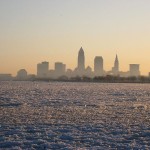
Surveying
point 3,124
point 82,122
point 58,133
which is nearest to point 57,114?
point 82,122

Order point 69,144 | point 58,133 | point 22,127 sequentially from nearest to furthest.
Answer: point 69,144 < point 58,133 < point 22,127

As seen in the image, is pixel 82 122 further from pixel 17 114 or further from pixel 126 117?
pixel 17 114

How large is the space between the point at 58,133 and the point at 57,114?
8809 millimetres

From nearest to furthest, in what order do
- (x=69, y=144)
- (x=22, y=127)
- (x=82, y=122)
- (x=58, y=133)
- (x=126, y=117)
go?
(x=69, y=144), (x=58, y=133), (x=22, y=127), (x=82, y=122), (x=126, y=117)

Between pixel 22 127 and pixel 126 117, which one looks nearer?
pixel 22 127

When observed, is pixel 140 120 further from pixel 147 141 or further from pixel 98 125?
pixel 147 141

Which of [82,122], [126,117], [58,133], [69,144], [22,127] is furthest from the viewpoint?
[126,117]

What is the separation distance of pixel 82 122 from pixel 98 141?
645cm

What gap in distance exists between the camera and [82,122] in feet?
81.3

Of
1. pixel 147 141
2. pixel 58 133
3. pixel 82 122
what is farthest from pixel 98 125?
pixel 147 141

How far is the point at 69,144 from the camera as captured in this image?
57.8 feet

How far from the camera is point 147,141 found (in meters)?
18.5

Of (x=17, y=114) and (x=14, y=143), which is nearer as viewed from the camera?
(x=14, y=143)

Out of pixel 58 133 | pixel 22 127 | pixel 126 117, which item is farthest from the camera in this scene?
pixel 126 117
